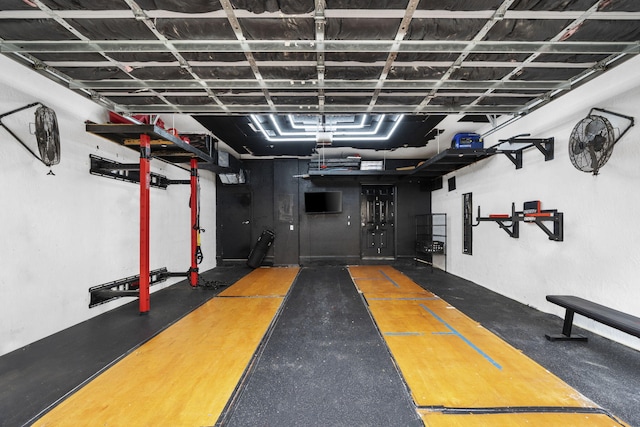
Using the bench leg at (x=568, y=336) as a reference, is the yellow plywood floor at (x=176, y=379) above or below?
below

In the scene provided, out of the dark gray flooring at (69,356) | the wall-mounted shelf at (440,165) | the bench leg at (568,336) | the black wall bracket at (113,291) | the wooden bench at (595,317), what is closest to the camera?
the dark gray flooring at (69,356)

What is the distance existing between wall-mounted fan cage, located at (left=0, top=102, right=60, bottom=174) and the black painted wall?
187 inches

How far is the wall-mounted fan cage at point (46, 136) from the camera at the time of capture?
2725 millimetres

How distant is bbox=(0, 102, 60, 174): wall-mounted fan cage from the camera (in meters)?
2.72

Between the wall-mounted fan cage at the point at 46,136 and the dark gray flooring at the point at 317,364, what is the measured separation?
196 centimetres

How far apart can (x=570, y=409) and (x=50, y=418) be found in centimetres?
342

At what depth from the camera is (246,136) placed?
5.43m

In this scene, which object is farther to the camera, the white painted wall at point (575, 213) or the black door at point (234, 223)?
the black door at point (234, 223)

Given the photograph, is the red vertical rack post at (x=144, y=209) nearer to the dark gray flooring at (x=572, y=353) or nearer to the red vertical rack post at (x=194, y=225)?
the red vertical rack post at (x=194, y=225)

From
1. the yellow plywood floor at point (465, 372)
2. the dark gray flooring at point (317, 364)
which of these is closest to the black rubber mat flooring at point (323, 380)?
the dark gray flooring at point (317, 364)

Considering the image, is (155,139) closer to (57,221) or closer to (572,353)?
(57,221)

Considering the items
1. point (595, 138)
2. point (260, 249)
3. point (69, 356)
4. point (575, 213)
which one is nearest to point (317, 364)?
point (69, 356)

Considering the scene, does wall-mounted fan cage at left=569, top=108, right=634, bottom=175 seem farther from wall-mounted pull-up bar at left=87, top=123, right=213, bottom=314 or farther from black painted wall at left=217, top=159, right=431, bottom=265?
wall-mounted pull-up bar at left=87, top=123, right=213, bottom=314

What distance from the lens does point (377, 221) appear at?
773 centimetres
